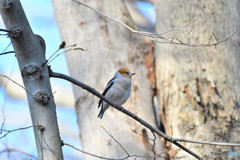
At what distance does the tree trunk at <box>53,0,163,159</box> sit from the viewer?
4.21 m

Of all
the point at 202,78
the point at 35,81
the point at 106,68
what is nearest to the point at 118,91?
the point at 106,68

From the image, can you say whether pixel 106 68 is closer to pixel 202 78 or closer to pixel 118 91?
pixel 118 91

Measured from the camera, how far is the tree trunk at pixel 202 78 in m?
4.10

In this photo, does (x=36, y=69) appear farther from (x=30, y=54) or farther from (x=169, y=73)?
(x=169, y=73)

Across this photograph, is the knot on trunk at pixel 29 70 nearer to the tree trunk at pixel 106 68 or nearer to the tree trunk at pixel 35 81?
the tree trunk at pixel 35 81

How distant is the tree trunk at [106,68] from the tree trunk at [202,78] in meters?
0.29

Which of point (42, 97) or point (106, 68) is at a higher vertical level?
point (106, 68)

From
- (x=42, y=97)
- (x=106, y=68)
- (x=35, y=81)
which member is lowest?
(x=42, y=97)

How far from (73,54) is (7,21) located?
8.51 feet

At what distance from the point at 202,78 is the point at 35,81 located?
103 inches

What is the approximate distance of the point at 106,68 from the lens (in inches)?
179

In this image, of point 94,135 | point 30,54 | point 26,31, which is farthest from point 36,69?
point 94,135

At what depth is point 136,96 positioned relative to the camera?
452cm

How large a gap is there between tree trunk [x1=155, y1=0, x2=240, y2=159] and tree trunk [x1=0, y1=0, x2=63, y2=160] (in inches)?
91.0
